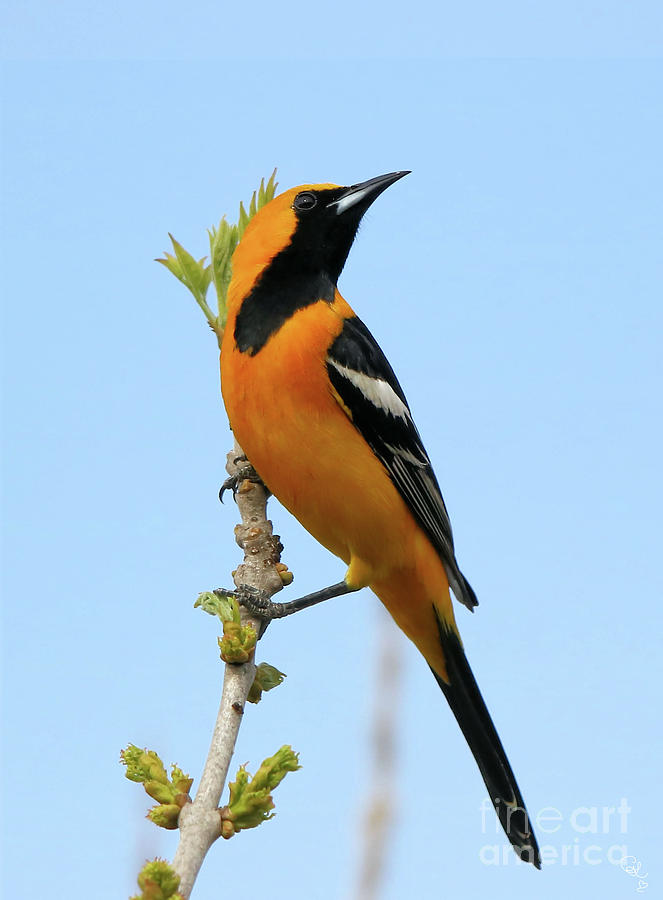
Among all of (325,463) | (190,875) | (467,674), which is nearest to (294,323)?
(325,463)

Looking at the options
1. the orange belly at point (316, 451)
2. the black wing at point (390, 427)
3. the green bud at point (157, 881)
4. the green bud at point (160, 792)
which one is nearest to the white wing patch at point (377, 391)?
the black wing at point (390, 427)

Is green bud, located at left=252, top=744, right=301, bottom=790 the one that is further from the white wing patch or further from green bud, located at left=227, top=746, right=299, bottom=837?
the white wing patch

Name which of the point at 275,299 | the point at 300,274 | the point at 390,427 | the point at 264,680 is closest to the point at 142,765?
the point at 264,680

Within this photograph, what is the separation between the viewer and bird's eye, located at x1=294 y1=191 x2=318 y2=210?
432 centimetres

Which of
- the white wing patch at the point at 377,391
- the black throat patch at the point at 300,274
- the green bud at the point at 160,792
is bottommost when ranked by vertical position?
the green bud at the point at 160,792

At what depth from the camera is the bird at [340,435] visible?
3.87 meters

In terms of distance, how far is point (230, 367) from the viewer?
13.1 ft

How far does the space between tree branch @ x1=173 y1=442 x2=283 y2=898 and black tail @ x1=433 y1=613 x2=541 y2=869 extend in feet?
3.92

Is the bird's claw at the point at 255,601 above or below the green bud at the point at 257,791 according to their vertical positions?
above

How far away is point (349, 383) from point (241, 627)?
1330mm

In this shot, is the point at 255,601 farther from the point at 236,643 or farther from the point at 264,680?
the point at 236,643

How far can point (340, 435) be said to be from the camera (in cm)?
394

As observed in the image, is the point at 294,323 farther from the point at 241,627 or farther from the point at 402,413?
the point at 241,627

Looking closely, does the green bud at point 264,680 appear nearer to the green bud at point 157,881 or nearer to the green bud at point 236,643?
the green bud at point 236,643
